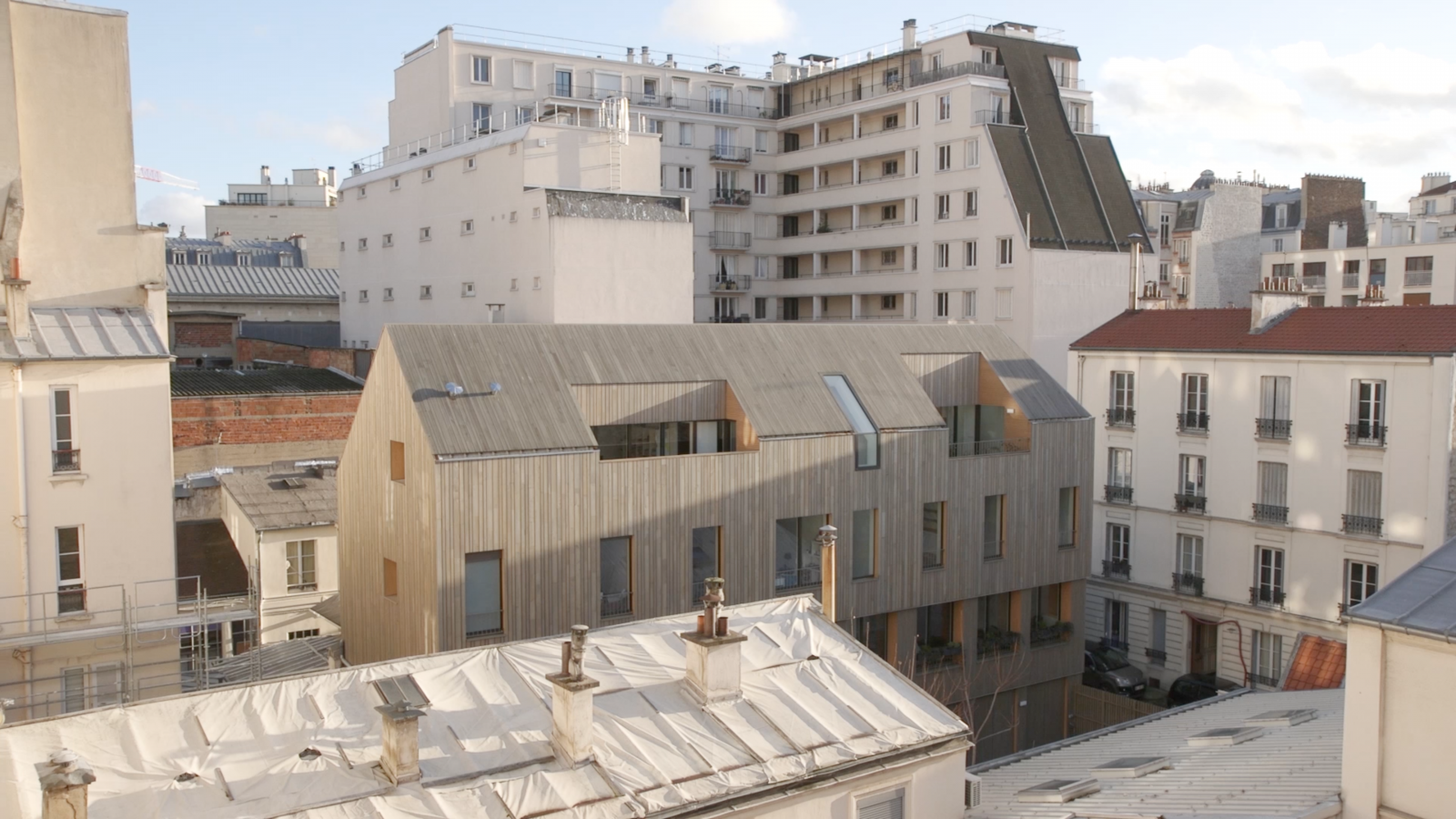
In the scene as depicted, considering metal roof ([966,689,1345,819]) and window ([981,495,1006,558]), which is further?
window ([981,495,1006,558])

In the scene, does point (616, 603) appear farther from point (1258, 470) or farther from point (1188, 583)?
point (1258, 470)

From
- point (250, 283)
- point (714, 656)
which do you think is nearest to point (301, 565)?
point (714, 656)

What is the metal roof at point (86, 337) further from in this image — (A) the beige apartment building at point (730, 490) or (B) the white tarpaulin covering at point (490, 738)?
(B) the white tarpaulin covering at point (490, 738)

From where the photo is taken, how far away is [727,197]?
6838 centimetres

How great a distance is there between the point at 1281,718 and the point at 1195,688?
58.1 ft

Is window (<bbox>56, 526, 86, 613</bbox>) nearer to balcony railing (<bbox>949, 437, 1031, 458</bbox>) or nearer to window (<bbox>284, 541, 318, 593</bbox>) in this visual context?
window (<bbox>284, 541, 318, 593</bbox>)

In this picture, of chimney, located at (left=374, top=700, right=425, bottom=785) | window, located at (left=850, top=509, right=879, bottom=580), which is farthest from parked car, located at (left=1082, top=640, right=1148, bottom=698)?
chimney, located at (left=374, top=700, right=425, bottom=785)

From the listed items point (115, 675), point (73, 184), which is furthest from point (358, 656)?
point (73, 184)

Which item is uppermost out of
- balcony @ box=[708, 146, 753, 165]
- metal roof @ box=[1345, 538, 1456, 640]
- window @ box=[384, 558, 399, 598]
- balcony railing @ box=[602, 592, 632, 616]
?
balcony @ box=[708, 146, 753, 165]

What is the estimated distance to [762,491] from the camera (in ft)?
89.2

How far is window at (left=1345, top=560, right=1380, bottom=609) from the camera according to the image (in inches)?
1373

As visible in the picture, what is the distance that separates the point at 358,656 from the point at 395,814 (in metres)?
15.9

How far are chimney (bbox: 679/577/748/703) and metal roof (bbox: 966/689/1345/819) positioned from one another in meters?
3.72

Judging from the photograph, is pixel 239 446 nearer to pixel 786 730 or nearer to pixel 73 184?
pixel 73 184
